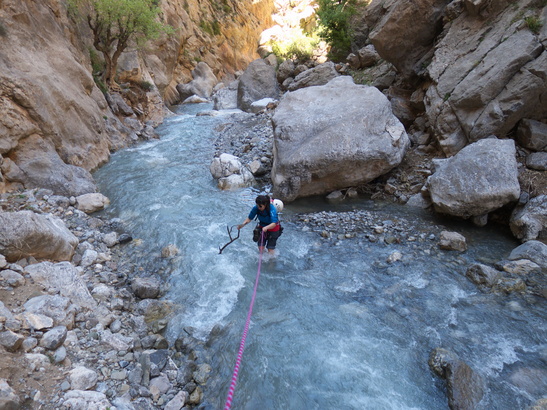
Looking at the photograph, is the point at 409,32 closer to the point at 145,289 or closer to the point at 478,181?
the point at 478,181

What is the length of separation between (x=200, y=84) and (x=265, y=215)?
2597cm

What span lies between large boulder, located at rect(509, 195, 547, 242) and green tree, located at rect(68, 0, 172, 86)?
55.4 feet

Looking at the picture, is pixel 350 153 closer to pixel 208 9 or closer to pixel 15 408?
pixel 15 408

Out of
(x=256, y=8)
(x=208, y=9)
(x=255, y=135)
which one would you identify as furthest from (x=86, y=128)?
(x=256, y=8)

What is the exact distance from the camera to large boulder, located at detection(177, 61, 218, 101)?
27469 millimetres

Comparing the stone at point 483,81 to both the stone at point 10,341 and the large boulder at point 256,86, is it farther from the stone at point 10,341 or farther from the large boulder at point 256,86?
the large boulder at point 256,86

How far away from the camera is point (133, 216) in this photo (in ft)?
27.9

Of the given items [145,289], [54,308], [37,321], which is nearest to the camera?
[37,321]

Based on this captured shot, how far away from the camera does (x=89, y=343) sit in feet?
13.4

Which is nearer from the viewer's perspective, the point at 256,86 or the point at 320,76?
the point at 320,76

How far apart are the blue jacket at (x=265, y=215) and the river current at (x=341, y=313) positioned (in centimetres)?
99

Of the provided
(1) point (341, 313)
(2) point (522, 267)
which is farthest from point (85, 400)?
(2) point (522, 267)

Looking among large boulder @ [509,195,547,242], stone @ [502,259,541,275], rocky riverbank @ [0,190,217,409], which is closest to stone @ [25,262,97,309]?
rocky riverbank @ [0,190,217,409]

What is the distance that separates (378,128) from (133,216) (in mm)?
7379
